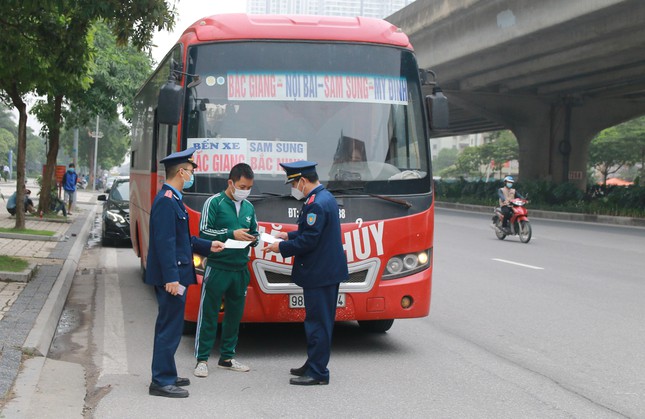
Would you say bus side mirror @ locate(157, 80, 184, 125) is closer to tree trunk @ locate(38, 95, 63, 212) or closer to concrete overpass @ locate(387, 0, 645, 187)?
concrete overpass @ locate(387, 0, 645, 187)

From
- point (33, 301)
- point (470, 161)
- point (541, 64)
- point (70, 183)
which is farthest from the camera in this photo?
point (470, 161)

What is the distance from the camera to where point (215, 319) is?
6.93m

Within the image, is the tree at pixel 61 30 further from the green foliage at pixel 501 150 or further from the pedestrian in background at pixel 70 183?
the green foliage at pixel 501 150

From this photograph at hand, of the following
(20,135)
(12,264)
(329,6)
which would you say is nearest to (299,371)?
(12,264)

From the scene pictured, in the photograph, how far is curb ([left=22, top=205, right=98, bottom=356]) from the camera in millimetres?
7448

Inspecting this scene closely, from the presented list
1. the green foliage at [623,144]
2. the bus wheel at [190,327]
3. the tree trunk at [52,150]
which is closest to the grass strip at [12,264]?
the bus wheel at [190,327]

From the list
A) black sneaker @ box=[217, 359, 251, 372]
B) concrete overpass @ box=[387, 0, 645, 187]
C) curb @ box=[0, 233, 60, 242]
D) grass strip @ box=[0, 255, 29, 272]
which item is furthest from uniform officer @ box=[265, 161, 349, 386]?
concrete overpass @ box=[387, 0, 645, 187]

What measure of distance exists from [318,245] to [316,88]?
195 centimetres

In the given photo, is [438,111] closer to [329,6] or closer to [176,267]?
[176,267]

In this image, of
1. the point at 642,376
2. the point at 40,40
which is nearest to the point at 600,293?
the point at 642,376

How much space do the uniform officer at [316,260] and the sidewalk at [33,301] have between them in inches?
84.0

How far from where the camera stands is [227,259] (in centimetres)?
681

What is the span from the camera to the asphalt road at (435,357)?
607 centimetres

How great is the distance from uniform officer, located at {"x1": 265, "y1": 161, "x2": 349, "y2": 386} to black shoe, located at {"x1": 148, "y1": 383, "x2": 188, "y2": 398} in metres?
0.87
